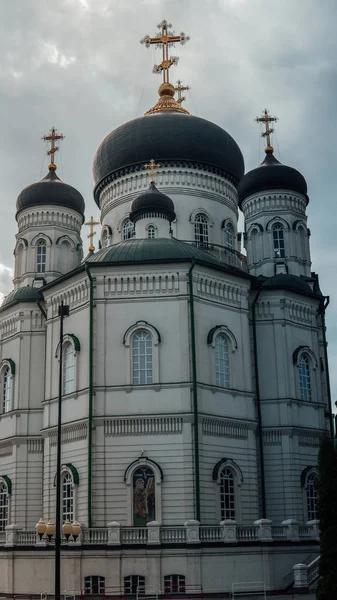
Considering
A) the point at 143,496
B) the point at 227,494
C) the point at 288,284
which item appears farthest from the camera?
the point at 288,284

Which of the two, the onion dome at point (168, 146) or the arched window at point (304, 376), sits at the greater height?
the onion dome at point (168, 146)

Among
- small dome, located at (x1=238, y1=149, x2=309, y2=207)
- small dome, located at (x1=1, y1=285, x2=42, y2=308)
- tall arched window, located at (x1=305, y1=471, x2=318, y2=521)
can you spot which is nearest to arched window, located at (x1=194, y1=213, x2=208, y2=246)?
small dome, located at (x1=238, y1=149, x2=309, y2=207)

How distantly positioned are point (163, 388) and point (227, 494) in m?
4.41

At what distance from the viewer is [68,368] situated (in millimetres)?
28594

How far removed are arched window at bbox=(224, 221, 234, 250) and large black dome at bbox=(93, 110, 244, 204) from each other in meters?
2.43

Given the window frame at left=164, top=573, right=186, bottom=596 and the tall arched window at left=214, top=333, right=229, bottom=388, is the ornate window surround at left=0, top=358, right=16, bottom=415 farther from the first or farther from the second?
the window frame at left=164, top=573, right=186, bottom=596

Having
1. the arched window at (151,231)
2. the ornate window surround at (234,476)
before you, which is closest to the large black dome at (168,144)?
the arched window at (151,231)

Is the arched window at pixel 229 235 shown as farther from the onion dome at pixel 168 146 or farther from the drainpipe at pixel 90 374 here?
the drainpipe at pixel 90 374

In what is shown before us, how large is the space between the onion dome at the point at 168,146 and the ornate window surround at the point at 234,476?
1427 centimetres

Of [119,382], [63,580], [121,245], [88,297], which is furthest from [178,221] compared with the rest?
[63,580]

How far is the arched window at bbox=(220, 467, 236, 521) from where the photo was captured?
26734 millimetres

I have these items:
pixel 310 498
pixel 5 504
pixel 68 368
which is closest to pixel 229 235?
pixel 68 368

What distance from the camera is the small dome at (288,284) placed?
31.9m

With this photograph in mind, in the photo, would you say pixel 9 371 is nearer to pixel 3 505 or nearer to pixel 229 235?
pixel 3 505
